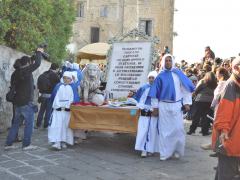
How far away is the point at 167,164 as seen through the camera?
8664 mm

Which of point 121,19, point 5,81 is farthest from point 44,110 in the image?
point 121,19

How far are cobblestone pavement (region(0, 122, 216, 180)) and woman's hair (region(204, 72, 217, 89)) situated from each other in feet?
7.59

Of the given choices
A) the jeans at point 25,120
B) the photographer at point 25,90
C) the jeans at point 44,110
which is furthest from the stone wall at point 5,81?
the photographer at point 25,90

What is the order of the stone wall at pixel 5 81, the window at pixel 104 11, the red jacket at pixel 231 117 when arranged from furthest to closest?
1. the window at pixel 104 11
2. the stone wall at pixel 5 81
3. the red jacket at pixel 231 117

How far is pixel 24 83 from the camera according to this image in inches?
372

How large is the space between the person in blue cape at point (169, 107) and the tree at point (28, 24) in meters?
4.89

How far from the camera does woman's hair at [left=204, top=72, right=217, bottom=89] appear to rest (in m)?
12.3

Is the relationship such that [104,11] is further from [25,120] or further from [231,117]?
[231,117]

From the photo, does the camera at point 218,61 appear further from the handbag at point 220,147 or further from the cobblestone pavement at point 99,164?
the handbag at point 220,147

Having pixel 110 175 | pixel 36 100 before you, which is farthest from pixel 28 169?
pixel 36 100

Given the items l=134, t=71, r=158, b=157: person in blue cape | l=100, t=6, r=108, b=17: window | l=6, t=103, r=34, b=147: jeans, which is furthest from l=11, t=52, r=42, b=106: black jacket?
l=100, t=6, r=108, b=17: window

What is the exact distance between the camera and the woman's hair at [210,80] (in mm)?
12284

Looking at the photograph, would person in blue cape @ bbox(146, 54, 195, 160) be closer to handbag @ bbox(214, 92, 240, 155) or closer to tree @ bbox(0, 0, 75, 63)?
handbag @ bbox(214, 92, 240, 155)

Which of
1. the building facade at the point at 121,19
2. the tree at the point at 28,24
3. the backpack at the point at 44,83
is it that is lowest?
the backpack at the point at 44,83
